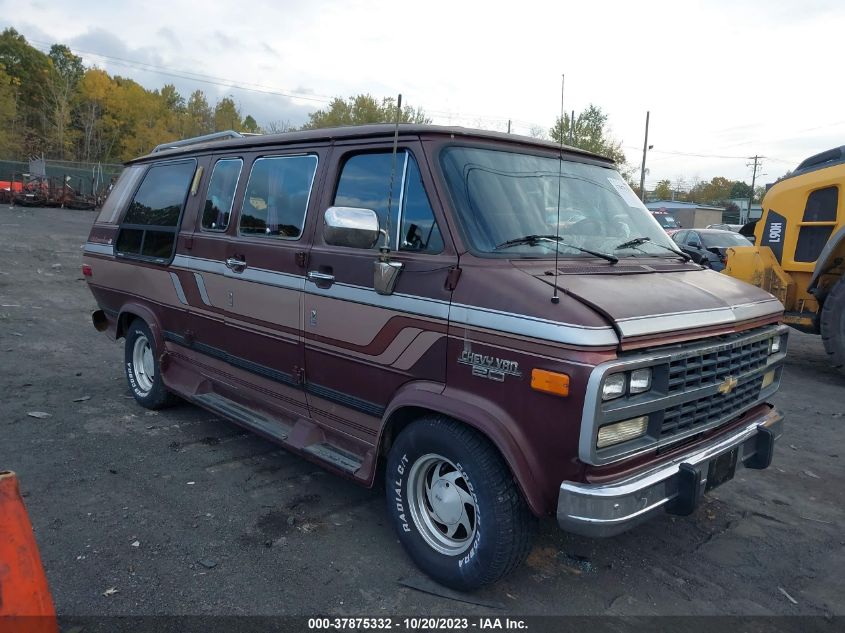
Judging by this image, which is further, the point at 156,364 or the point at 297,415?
the point at 156,364

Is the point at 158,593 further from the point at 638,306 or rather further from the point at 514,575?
the point at 638,306

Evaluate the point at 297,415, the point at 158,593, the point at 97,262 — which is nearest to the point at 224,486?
the point at 297,415

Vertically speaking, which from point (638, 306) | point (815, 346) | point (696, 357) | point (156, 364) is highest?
point (638, 306)

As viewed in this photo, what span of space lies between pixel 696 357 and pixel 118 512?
11.4 ft

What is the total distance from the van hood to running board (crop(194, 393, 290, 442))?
2.12m

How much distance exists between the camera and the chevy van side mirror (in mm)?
3334

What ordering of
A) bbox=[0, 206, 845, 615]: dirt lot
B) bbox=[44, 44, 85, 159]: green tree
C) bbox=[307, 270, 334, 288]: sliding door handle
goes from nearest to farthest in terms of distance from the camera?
bbox=[0, 206, 845, 615]: dirt lot < bbox=[307, 270, 334, 288]: sliding door handle < bbox=[44, 44, 85, 159]: green tree

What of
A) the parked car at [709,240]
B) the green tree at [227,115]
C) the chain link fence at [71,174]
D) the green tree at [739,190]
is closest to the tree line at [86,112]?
the green tree at [227,115]

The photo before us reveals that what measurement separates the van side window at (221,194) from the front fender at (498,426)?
2535mm

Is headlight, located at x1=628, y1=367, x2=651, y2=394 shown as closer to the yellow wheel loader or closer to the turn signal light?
the turn signal light

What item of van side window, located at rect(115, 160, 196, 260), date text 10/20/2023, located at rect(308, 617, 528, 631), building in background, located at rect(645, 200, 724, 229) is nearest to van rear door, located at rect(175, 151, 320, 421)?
van side window, located at rect(115, 160, 196, 260)

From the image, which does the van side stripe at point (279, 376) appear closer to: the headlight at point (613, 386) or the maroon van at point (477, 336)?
the maroon van at point (477, 336)

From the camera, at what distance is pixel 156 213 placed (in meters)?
5.65

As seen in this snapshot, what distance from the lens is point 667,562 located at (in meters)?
3.59
